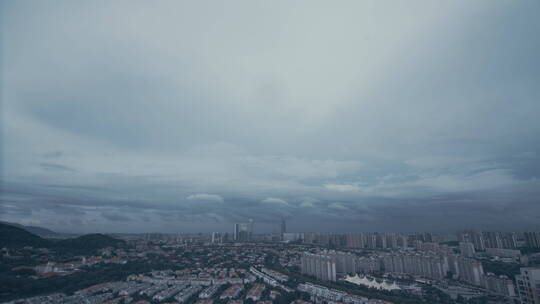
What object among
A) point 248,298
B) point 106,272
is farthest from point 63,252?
point 248,298

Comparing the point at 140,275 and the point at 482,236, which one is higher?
the point at 482,236

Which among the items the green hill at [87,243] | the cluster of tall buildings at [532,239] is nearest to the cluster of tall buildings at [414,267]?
the cluster of tall buildings at [532,239]

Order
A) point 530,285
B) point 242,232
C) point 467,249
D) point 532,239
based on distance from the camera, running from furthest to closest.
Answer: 1. point 242,232
2. point 532,239
3. point 467,249
4. point 530,285

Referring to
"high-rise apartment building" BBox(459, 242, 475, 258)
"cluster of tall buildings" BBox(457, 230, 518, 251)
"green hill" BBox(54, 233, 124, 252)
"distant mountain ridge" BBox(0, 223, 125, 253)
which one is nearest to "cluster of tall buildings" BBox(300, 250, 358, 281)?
"high-rise apartment building" BBox(459, 242, 475, 258)

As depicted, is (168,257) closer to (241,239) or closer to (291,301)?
(291,301)

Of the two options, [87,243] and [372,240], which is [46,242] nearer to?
[87,243]

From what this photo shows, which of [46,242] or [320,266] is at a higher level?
[46,242]

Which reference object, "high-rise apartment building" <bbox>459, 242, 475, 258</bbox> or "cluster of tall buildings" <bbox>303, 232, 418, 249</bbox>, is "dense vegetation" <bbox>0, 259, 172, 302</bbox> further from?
"high-rise apartment building" <bbox>459, 242, 475, 258</bbox>

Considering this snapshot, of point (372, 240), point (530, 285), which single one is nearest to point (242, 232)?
point (372, 240)

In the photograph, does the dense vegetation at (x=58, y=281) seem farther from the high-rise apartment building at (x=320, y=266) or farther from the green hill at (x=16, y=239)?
the high-rise apartment building at (x=320, y=266)
